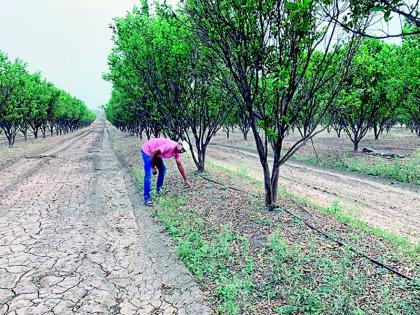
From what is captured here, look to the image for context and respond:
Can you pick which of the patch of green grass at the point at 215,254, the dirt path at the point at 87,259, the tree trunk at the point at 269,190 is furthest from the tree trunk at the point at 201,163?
the tree trunk at the point at 269,190

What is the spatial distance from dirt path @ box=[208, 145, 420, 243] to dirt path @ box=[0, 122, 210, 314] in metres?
5.49

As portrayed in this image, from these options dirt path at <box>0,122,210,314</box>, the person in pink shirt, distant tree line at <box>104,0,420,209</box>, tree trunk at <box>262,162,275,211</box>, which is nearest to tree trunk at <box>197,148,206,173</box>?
distant tree line at <box>104,0,420,209</box>

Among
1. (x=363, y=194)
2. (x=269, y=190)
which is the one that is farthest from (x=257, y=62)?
(x=363, y=194)

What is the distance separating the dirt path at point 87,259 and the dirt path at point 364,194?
5.49 meters

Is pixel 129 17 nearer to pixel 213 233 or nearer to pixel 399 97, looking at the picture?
pixel 213 233

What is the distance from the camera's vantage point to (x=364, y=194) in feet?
38.5

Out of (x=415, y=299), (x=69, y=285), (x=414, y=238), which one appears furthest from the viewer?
(x=414, y=238)

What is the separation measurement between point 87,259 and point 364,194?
991 cm

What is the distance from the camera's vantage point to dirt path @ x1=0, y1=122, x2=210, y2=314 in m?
4.46

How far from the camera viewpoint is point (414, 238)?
7.14 m

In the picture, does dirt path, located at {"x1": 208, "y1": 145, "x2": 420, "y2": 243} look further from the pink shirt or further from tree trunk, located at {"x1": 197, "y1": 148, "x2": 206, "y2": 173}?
the pink shirt

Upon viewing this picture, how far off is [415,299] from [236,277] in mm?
2338

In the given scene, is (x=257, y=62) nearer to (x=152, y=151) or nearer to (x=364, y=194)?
(x=152, y=151)

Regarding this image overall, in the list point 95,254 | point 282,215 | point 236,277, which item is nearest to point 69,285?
point 95,254
